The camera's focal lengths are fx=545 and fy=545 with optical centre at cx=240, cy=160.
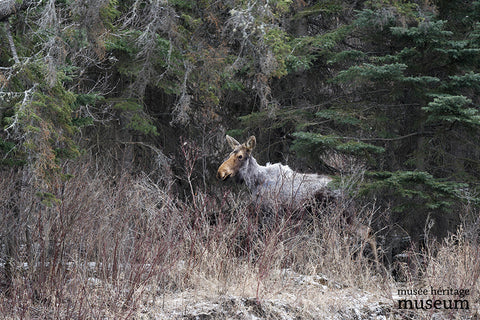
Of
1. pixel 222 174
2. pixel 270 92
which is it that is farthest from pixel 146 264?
pixel 270 92

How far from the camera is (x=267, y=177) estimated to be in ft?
33.1

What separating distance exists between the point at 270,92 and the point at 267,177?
281cm

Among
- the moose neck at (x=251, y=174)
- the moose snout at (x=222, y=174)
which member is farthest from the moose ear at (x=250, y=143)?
the moose snout at (x=222, y=174)

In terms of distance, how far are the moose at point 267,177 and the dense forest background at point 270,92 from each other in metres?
0.50

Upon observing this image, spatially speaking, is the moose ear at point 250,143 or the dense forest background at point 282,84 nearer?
the dense forest background at point 282,84

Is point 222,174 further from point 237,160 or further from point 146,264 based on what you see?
point 146,264

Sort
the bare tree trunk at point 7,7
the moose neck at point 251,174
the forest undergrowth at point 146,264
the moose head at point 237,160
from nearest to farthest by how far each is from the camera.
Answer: the forest undergrowth at point 146,264
the bare tree trunk at point 7,7
the moose head at point 237,160
the moose neck at point 251,174

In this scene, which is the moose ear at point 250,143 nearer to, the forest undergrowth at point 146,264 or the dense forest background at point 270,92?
the dense forest background at point 270,92

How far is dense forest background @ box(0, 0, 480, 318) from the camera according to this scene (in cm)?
783

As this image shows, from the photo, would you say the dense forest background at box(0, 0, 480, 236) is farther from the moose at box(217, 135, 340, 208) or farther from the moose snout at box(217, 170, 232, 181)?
the moose at box(217, 135, 340, 208)

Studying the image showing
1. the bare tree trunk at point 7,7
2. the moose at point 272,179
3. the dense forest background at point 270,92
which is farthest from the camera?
the moose at point 272,179

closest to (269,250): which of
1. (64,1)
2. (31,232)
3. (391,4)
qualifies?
(31,232)

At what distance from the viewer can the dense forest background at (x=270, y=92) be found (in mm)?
7832

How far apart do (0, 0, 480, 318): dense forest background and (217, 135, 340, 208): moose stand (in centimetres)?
50
